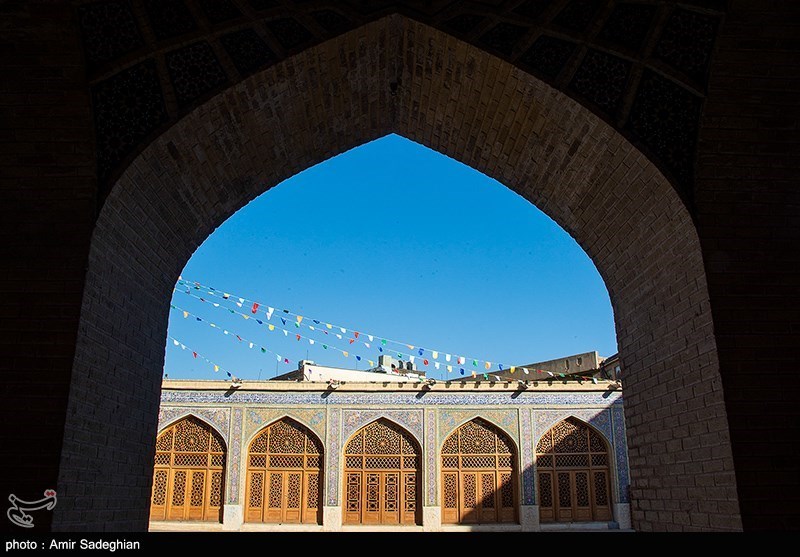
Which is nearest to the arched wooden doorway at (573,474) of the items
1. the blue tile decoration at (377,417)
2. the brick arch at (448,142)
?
the blue tile decoration at (377,417)

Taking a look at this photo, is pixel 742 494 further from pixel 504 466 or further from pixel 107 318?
pixel 504 466

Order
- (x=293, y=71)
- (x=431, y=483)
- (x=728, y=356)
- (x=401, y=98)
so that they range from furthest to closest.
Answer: (x=431, y=483), (x=401, y=98), (x=293, y=71), (x=728, y=356)

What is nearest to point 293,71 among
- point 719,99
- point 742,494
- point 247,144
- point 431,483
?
point 247,144

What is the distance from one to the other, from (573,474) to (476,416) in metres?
2.44

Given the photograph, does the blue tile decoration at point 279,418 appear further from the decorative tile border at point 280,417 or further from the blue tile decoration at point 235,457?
the blue tile decoration at point 235,457

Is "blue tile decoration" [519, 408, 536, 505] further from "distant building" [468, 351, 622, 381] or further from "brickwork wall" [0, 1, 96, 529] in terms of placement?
"brickwork wall" [0, 1, 96, 529]

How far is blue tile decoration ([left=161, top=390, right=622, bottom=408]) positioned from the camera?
15.8 m

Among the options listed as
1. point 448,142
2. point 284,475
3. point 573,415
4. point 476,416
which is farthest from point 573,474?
point 448,142

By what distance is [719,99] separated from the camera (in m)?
4.40

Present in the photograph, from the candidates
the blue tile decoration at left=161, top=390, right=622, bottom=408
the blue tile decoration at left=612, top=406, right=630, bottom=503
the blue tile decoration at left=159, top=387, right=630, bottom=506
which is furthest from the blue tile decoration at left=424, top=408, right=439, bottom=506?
the blue tile decoration at left=612, top=406, right=630, bottom=503

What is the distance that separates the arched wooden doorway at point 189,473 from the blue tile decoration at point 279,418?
72 cm
